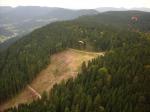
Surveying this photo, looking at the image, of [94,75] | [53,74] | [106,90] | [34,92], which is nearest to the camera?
[106,90]

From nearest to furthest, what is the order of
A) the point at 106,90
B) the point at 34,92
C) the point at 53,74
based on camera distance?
the point at 106,90 < the point at 34,92 < the point at 53,74

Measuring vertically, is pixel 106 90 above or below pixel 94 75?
below

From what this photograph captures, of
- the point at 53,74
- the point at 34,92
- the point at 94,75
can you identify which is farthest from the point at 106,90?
the point at 53,74

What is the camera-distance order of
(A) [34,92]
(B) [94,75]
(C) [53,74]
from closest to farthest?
(B) [94,75], (A) [34,92], (C) [53,74]

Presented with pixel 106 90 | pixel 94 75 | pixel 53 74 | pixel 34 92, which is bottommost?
pixel 34 92

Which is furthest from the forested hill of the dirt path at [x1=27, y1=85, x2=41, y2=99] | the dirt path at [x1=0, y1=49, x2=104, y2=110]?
the dirt path at [x1=27, y1=85, x2=41, y2=99]

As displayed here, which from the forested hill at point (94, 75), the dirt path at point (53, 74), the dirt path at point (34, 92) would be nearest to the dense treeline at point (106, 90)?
the forested hill at point (94, 75)

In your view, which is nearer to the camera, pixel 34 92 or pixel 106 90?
pixel 106 90

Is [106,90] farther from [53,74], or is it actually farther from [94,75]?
[53,74]
